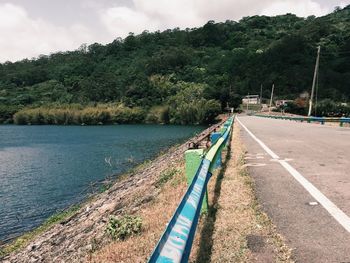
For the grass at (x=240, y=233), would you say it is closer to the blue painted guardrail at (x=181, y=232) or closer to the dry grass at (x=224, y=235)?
the dry grass at (x=224, y=235)

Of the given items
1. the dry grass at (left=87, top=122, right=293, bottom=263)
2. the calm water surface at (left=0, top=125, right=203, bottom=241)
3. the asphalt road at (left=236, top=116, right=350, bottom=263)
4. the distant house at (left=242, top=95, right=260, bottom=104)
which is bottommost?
the calm water surface at (left=0, top=125, right=203, bottom=241)

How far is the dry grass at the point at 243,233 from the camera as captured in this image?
13.1 ft

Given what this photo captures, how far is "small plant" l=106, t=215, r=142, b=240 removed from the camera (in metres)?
6.14

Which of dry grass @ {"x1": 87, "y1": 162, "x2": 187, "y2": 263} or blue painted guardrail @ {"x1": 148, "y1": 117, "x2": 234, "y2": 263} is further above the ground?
blue painted guardrail @ {"x1": 148, "y1": 117, "x2": 234, "y2": 263}

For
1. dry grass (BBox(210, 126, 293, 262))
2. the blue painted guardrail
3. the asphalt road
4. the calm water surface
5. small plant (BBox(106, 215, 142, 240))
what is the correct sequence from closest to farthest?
the blue painted guardrail, dry grass (BBox(210, 126, 293, 262)), the asphalt road, small plant (BBox(106, 215, 142, 240)), the calm water surface

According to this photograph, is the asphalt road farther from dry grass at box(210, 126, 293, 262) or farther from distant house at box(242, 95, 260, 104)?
distant house at box(242, 95, 260, 104)

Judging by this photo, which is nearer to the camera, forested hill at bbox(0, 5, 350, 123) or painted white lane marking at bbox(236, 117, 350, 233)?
painted white lane marking at bbox(236, 117, 350, 233)

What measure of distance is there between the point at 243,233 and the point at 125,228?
7.72ft

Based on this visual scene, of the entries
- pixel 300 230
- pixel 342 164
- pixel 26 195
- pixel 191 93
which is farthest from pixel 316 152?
pixel 191 93

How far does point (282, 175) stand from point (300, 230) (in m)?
3.73

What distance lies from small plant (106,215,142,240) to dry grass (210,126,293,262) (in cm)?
144

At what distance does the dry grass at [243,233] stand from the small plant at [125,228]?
144cm

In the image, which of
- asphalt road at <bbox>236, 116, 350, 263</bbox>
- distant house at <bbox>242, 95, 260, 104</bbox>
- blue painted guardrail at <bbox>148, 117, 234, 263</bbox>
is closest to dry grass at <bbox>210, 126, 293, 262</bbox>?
asphalt road at <bbox>236, 116, 350, 263</bbox>

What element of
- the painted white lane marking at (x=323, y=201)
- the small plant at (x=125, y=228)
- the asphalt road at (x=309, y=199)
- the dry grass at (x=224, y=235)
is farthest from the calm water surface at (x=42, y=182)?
the painted white lane marking at (x=323, y=201)
